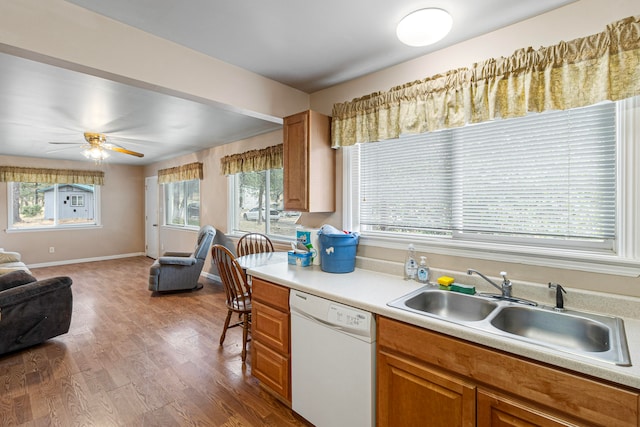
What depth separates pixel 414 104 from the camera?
80.7 inches

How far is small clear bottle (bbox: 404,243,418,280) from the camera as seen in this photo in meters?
2.02

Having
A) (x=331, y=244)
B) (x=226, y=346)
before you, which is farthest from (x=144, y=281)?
(x=331, y=244)

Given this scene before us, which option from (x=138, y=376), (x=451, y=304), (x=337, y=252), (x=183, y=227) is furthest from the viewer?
(x=183, y=227)

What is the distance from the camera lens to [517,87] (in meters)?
1.65

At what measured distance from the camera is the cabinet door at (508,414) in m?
1.07

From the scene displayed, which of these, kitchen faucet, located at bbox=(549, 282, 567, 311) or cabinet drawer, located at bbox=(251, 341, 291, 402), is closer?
kitchen faucet, located at bbox=(549, 282, 567, 311)

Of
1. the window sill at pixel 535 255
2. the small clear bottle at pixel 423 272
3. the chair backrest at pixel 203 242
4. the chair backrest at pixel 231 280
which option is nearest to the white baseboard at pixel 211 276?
the chair backrest at pixel 203 242

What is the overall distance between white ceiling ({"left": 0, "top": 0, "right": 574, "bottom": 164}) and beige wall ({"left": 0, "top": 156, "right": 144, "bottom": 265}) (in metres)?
3.32

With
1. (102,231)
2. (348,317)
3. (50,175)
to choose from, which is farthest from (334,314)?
(102,231)

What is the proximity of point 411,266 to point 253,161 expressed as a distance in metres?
2.88

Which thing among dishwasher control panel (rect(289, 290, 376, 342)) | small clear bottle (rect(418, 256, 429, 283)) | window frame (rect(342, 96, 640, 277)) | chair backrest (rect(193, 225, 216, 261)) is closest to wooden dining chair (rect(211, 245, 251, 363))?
dishwasher control panel (rect(289, 290, 376, 342))

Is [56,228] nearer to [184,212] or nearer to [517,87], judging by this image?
[184,212]

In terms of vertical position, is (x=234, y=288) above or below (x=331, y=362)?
above

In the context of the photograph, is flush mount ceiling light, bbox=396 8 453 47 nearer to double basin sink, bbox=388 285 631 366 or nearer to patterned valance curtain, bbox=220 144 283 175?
double basin sink, bbox=388 285 631 366
